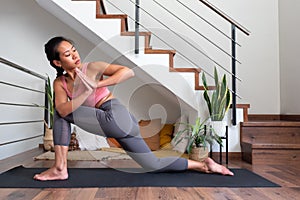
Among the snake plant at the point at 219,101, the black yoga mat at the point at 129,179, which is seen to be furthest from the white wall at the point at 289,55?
the black yoga mat at the point at 129,179

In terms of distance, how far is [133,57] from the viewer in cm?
311

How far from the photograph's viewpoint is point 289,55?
3861 millimetres

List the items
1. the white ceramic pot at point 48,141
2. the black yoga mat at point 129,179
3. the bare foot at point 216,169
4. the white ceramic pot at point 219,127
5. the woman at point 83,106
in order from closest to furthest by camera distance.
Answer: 1. the black yoga mat at point 129,179
2. the woman at point 83,106
3. the bare foot at point 216,169
4. the white ceramic pot at point 219,127
5. the white ceramic pot at point 48,141

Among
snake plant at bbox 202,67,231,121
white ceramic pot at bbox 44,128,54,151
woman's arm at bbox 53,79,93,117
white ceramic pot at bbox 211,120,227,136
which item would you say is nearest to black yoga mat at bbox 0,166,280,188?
woman's arm at bbox 53,79,93,117

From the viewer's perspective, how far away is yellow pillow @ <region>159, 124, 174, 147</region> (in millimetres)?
3848

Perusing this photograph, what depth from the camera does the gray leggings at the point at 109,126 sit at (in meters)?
2.04

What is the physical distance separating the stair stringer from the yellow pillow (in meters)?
0.77

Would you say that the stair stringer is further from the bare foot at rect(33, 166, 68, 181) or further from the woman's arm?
the bare foot at rect(33, 166, 68, 181)

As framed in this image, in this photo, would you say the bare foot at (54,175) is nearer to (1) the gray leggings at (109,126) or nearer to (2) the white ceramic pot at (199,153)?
(1) the gray leggings at (109,126)

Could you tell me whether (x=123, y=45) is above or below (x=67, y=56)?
above

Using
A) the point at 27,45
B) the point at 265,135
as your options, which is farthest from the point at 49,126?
the point at 265,135

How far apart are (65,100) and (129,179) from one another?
63 centimetres

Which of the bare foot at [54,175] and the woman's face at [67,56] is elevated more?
the woman's face at [67,56]

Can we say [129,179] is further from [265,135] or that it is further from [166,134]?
[166,134]
